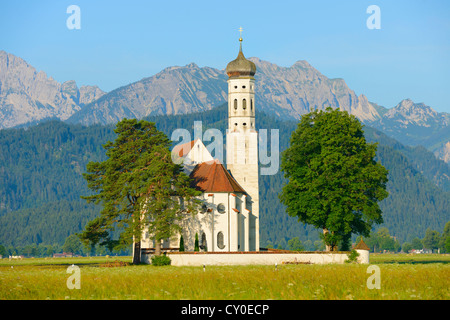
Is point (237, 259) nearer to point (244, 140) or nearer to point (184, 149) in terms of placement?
point (244, 140)

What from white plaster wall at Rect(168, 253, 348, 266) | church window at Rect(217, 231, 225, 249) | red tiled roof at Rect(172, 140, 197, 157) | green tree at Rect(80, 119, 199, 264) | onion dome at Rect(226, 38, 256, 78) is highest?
onion dome at Rect(226, 38, 256, 78)

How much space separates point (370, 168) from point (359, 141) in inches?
115

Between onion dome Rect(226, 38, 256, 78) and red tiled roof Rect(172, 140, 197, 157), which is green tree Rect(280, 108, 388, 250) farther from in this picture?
red tiled roof Rect(172, 140, 197, 157)

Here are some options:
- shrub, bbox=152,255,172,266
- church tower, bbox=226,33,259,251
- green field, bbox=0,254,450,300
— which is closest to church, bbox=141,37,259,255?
church tower, bbox=226,33,259,251

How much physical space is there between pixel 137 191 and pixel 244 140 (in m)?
23.1

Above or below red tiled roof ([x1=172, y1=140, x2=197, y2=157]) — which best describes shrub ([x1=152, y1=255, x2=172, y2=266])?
below

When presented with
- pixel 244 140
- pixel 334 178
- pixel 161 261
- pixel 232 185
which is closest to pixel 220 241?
pixel 232 185

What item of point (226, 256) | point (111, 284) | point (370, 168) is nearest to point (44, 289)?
point (111, 284)

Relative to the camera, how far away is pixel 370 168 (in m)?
74.8

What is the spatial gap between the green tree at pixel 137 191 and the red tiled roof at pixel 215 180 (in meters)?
9.62

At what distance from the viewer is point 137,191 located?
239ft

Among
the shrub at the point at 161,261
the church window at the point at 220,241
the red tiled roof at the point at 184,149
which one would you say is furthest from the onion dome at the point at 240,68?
the shrub at the point at 161,261

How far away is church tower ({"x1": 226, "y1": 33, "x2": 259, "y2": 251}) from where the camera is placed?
91.4 m

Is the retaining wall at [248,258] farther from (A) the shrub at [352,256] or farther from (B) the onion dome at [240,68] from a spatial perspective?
(B) the onion dome at [240,68]
